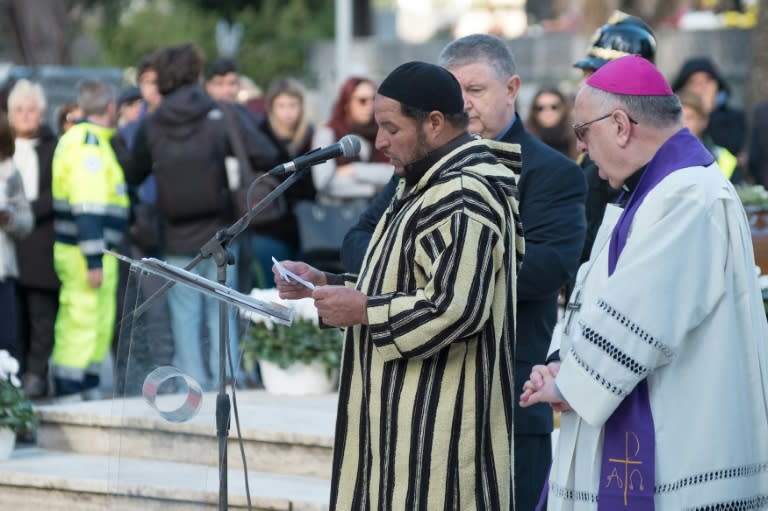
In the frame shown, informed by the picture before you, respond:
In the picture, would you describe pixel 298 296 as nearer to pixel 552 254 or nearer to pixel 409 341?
pixel 409 341

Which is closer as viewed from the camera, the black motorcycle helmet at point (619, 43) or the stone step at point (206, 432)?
the stone step at point (206, 432)

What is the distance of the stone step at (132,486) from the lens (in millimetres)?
5129

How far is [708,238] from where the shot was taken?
3928 mm

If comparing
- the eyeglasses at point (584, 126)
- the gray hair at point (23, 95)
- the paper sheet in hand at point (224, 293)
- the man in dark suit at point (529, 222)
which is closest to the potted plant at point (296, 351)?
the gray hair at point (23, 95)

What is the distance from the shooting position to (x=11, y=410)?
754 centimetres

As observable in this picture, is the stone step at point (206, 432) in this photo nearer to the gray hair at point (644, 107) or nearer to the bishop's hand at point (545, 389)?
the bishop's hand at point (545, 389)

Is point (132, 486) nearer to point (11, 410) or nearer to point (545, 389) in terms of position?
point (545, 389)

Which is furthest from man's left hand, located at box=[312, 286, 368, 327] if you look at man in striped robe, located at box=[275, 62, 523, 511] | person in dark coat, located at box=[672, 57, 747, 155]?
person in dark coat, located at box=[672, 57, 747, 155]

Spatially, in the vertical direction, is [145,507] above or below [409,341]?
below

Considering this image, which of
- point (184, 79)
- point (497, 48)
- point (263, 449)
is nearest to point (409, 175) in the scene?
point (497, 48)

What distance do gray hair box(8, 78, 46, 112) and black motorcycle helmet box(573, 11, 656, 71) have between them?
4.14 m

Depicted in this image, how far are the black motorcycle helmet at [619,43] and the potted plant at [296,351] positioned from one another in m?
2.46

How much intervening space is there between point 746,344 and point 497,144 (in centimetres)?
109

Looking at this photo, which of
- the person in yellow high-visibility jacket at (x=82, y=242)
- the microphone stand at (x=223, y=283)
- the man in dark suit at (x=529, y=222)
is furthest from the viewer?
the person in yellow high-visibility jacket at (x=82, y=242)
